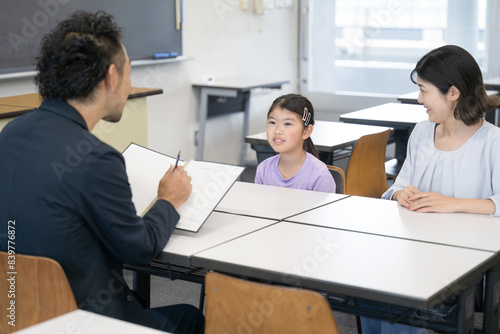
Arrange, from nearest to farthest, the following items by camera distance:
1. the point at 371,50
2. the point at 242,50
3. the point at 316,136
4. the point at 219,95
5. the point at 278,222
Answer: the point at 278,222 → the point at 316,136 → the point at 219,95 → the point at 242,50 → the point at 371,50

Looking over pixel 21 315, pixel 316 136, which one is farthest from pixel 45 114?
pixel 316 136

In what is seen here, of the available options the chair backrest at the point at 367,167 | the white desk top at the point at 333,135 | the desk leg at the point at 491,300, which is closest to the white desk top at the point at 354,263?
the desk leg at the point at 491,300

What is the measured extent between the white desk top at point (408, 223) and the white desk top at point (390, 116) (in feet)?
6.05

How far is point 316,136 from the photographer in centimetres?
366

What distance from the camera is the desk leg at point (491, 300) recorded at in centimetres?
180

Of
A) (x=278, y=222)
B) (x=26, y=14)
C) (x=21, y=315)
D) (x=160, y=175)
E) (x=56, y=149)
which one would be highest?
(x=26, y=14)

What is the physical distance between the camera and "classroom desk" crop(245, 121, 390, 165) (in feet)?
11.3

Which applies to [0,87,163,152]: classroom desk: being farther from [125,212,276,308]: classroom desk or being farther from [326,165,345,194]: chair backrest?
[125,212,276,308]: classroom desk

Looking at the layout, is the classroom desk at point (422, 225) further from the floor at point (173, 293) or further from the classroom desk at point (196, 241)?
the floor at point (173, 293)

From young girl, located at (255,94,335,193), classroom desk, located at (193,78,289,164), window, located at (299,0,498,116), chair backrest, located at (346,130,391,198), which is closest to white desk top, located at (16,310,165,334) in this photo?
young girl, located at (255,94,335,193)

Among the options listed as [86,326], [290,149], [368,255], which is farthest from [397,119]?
[86,326]

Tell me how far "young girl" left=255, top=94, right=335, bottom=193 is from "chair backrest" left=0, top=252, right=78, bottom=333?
51.6 inches

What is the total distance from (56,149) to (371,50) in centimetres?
533

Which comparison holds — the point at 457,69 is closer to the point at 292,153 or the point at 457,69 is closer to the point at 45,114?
the point at 292,153
